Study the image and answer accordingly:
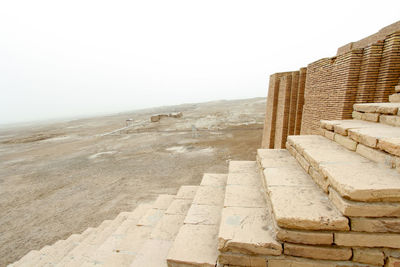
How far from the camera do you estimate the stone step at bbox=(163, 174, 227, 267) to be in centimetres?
199

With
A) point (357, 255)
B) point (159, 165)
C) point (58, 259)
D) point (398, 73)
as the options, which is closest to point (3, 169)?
point (159, 165)

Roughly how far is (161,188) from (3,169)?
13.0 metres

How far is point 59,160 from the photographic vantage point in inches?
554

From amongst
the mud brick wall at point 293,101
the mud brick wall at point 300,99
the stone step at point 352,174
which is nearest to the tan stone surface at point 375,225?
the stone step at point 352,174

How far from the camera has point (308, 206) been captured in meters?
1.87


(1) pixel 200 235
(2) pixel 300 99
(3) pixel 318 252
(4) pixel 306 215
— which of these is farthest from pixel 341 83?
(1) pixel 200 235

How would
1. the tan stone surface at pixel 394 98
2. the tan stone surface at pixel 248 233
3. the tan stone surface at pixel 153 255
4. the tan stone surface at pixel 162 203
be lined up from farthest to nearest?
1. the tan stone surface at pixel 162 203
2. the tan stone surface at pixel 394 98
3. the tan stone surface at pixel 153 255
4. the tan stone surface at pixel 248 233

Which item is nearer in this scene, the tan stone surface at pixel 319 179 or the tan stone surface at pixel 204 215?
the tan stone surface at pixel 319 179

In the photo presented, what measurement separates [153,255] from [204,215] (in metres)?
0.81

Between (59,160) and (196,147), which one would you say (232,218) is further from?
(59,160)

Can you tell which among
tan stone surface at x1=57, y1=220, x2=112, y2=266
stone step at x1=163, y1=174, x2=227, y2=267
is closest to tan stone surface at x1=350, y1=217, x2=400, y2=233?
stone step at x1=163, y1=174, x2=227, y2=267

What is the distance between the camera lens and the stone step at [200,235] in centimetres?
199

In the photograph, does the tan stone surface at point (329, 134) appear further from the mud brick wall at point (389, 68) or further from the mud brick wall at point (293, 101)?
the mud brick wall at point (293, 101)

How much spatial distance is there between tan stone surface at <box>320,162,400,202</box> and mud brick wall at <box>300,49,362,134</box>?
2.60 meters
